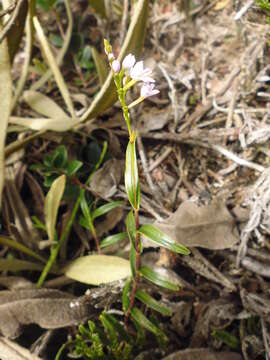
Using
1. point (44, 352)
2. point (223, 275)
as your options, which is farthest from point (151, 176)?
point (44, 352)

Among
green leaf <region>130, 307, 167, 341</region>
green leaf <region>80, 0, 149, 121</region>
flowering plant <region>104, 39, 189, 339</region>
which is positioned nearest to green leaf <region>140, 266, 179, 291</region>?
flowering plant <region>104, 39, 189, 339</region>

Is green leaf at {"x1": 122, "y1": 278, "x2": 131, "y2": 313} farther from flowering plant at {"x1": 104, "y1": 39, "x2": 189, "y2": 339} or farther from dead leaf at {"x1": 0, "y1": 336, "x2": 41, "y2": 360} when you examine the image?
dead leaf at {"x1": 0, "y1": 336, "x2": 41, "y2": 360}

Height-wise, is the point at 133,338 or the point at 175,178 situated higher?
the point at 175,178

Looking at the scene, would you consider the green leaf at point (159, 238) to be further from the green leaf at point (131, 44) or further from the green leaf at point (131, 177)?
the green leaf at point (131, 44)

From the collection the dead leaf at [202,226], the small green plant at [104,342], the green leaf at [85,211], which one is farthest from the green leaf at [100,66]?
the small green plant at [104,342]

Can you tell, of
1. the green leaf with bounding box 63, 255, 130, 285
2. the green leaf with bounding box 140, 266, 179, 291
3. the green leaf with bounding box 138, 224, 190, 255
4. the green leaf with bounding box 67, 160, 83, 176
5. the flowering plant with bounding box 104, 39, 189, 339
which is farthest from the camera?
the green leaf with bounding box 67, 160, 83, 176

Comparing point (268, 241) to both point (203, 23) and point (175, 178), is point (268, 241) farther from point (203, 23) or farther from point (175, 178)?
point (203, 23)
